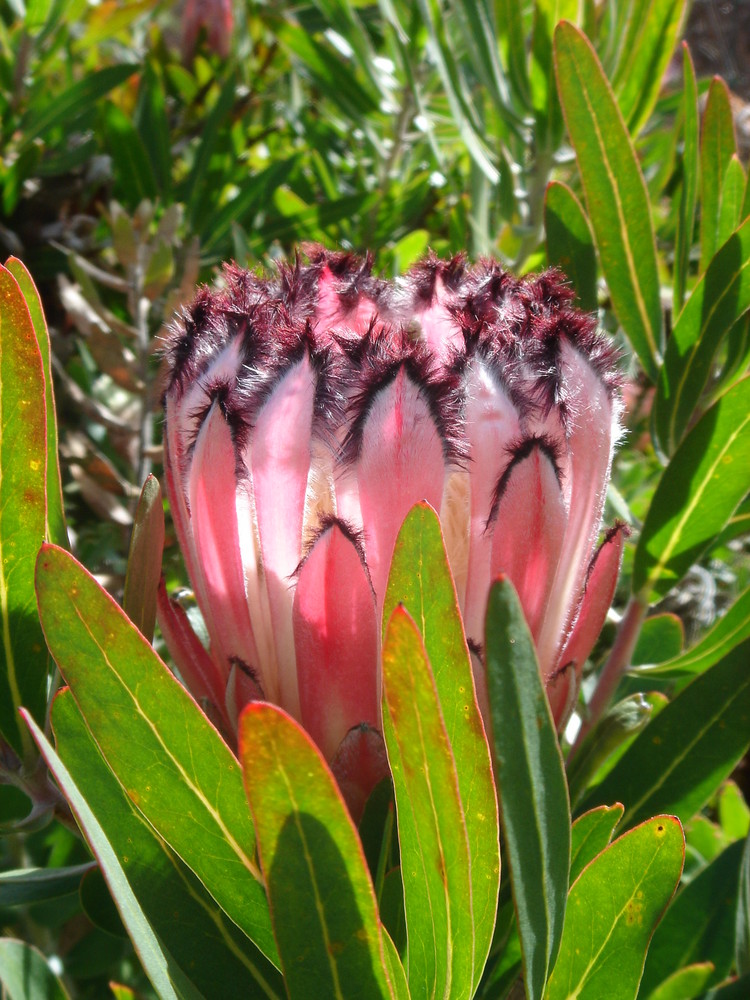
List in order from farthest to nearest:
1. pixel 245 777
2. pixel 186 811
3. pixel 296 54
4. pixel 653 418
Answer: pixel 296 54, pixel 653 418, pixel 186 811, pixel 245 777

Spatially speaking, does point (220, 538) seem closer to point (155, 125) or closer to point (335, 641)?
point (335, 641)

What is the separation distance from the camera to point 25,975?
673 millimetres

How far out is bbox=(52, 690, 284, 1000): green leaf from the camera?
54 cm

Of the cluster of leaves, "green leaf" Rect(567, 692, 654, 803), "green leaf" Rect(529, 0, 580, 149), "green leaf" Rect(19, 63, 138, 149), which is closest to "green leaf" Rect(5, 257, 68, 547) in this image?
the cluster of leaves

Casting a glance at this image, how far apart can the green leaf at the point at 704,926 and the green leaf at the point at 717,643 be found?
0.60 feet

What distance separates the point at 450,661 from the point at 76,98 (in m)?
1.56

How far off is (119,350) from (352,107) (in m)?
0.83

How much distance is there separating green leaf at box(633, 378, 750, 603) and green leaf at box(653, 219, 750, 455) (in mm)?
80

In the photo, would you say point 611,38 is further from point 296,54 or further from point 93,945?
point 93,945

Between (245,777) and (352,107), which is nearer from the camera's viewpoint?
(245,777)

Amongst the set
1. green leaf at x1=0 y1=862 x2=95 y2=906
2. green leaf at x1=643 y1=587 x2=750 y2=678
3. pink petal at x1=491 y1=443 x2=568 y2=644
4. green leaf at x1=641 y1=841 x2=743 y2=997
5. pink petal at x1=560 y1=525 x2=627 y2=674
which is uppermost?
pink petal at x1=491 y1=443 x2=568 y2=644

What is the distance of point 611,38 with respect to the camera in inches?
53.8

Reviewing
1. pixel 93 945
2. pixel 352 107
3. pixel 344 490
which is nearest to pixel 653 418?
pixel 344 490

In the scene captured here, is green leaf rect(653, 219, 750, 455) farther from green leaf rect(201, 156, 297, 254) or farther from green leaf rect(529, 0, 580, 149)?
green leaf rect(201, 156, 297, 254)
